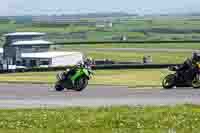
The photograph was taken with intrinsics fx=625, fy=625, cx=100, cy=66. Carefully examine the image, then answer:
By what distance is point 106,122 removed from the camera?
42.9 ft

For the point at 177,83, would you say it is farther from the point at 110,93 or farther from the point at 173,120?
the point at 173,120

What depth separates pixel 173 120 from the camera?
520 inches

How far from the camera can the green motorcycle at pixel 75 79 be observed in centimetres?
2789

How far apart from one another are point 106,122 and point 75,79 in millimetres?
14969

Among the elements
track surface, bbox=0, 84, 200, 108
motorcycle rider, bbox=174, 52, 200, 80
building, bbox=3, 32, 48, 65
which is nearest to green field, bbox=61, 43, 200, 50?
building, bbox=3, 32, 48, 65

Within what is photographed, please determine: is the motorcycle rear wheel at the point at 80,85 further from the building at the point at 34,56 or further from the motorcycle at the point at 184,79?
the building at the point at 34,56

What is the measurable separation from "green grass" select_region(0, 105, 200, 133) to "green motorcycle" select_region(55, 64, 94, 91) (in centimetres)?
1237

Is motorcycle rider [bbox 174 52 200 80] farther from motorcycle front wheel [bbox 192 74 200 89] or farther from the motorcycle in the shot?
motorcycle front wheel [bbox 192 74 200 89]

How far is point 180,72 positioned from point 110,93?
186 inches

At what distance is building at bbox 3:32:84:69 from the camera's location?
65000 millimetres

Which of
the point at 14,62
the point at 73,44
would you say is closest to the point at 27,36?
the point at 14,62

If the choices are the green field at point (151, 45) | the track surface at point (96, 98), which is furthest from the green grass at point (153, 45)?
the track surface at point (96, 98)

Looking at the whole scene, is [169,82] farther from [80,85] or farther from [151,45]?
[151,45]

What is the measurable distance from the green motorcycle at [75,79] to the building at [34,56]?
32182 mm
